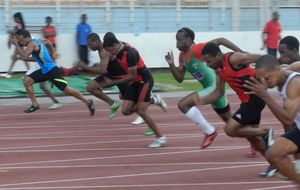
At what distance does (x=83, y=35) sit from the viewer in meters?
20.1

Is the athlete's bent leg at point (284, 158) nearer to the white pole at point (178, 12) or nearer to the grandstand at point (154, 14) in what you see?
the grandstand at point (154, 14)

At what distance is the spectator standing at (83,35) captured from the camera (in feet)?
66.0

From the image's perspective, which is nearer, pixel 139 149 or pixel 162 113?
pixel 139 149

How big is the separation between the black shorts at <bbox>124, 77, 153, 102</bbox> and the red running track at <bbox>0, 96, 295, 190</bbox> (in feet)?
2.29

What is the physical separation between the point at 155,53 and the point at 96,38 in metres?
10.5

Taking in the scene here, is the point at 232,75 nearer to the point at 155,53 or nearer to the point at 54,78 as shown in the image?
the point at 54,78

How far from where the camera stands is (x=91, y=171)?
8.65 metres

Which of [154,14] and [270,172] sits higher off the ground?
→ [154,14]

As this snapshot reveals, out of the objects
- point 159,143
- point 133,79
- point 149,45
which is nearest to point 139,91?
point 133,79

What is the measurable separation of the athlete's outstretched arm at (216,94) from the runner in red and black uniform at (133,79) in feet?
3.61

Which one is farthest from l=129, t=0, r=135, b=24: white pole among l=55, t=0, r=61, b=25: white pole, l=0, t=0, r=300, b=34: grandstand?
l=55, t=0, r=61, b=25: white pole

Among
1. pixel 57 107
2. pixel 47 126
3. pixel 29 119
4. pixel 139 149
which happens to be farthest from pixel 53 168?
pixel 57 107

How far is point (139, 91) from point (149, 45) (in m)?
11.4

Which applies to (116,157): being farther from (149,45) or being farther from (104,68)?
(149,45)
